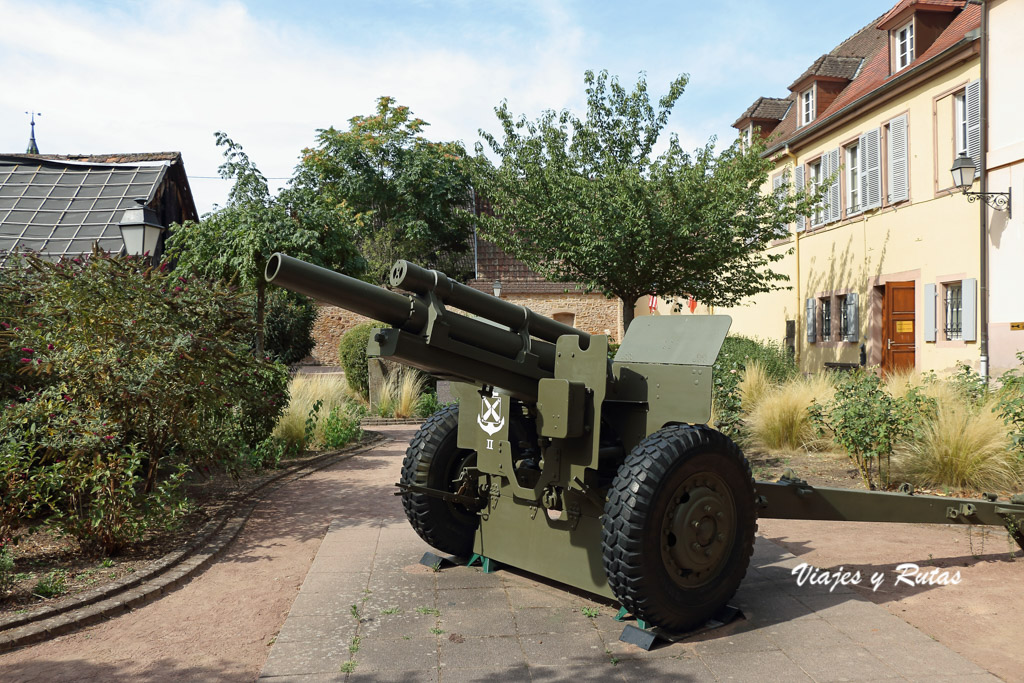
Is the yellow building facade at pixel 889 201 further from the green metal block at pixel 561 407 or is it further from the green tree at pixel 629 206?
the green metal block at pixel 561 407

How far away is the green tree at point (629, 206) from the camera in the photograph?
13.7 metres

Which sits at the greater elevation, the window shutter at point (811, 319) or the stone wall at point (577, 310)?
the stone wall at point (577, 310)

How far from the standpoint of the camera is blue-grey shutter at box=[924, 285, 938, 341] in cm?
1451

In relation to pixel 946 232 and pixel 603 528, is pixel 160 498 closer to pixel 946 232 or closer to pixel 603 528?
pixel 603 528

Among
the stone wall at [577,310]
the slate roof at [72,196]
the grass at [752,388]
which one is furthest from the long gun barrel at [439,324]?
the stone wall at [577,310]

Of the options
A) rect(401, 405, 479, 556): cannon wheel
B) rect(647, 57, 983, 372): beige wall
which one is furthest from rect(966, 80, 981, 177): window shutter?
rect(401, 405, 479, 556): cannon wheel

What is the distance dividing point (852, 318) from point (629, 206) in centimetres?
654

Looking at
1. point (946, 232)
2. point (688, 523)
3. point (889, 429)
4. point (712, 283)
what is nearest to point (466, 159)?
point (712, 283)

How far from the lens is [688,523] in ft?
13.6

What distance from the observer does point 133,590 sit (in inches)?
196

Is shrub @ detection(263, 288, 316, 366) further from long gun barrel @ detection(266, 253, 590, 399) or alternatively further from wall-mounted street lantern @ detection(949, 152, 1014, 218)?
long gun barrel @ detection(266, 253, 590, 399)

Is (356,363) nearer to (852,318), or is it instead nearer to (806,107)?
(852,318)

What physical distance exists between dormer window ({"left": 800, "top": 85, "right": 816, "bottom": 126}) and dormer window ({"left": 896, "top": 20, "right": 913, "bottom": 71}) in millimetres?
3363

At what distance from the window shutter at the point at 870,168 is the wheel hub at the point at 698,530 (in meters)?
13.7
